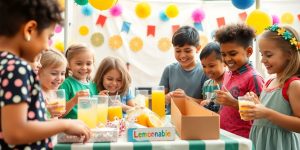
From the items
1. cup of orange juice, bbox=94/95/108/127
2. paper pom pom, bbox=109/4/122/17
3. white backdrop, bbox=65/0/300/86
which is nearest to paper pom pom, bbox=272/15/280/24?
white backdrop, bbox=65/0/300/86

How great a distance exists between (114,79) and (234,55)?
829 millimetres

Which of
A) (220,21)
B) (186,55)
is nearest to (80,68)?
(186,55)

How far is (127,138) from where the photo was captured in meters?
1.40

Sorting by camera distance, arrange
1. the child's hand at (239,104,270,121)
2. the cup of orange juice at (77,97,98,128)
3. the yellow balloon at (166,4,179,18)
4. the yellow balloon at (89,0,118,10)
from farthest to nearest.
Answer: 1. the yellow balloon at (166,4,179,18)
2. the yellow balloon at (89,0,118,10)
3. the child's hand at (239,104,270,121)
4. the cup of orange juice at (77,97,98,128)

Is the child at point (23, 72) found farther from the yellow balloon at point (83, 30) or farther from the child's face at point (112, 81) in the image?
the yellow balloon at point (83, 30)

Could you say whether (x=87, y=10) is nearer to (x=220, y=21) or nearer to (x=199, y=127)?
(x=220, y=21)

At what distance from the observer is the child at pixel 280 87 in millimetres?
1911

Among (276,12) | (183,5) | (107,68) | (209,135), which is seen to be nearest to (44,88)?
(107,68)

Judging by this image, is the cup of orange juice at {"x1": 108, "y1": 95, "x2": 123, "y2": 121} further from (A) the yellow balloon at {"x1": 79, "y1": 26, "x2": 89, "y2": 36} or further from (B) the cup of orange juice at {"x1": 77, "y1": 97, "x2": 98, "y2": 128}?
(A) the yellow balloon at {"x1": 79, "y1": 26, "x2": 89, "y2": 36}

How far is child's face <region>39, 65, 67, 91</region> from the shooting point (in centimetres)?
225

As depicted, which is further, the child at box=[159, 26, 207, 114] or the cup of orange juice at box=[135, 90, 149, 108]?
the child at box=[159, 26, 207, 114]

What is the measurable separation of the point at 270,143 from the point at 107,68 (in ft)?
3.94

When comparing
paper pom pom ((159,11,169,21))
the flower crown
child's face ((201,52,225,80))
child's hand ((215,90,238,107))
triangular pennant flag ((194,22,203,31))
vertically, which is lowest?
child's hand ((215,90,238,107))

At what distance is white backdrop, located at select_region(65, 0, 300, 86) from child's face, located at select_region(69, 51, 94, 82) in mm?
2809
